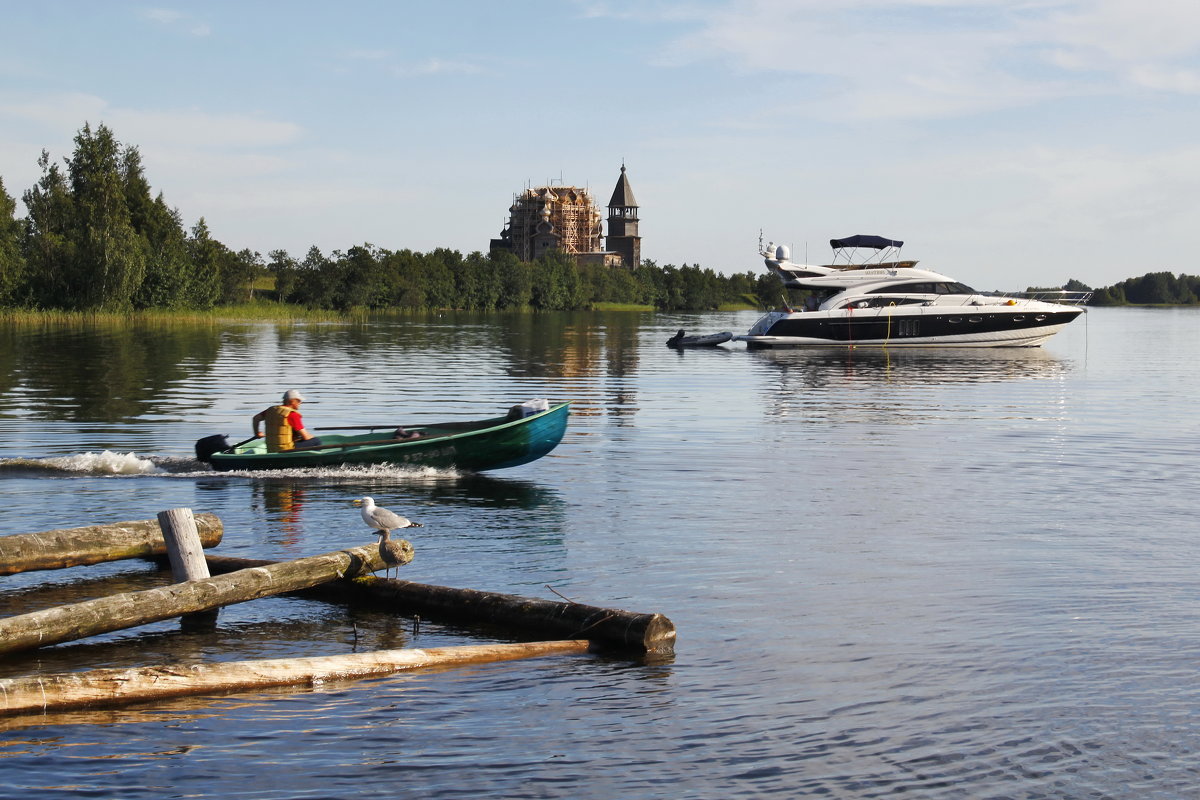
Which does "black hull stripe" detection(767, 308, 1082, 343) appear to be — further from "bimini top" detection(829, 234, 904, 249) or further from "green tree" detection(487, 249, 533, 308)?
"green tree" detection(487, 249, 533, 308)

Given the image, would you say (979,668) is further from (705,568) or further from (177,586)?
(177,586)

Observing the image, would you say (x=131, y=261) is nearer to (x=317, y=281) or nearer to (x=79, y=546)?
(x=317, y=281)

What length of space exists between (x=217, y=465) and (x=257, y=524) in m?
4.54

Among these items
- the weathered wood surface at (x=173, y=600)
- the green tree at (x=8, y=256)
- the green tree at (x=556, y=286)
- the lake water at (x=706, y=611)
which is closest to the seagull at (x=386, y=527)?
the weathered wood surface at (x=173, y=600)

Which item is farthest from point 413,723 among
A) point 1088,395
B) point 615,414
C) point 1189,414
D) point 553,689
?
point 1088,395

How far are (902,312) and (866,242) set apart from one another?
5799mm

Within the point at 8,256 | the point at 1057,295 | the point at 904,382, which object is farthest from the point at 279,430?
the point at 8,256

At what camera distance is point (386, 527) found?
12.7 meters

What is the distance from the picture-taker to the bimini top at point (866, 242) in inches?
2835

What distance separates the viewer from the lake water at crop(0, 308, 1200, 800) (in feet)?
27.7

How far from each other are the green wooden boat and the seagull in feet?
25.0

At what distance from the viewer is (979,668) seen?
1079cm

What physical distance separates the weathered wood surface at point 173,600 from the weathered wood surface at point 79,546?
249 centimetres

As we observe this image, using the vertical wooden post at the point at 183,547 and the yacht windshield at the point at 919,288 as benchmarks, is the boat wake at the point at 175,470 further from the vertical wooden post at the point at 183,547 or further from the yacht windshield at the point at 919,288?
the yacht windshield at the point at 919,288
